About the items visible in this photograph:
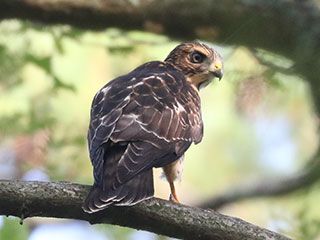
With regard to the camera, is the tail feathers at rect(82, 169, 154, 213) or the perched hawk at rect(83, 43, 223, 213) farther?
the perched hawk at rect(83, 43, 223, 213)

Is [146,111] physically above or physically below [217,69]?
below

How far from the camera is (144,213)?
13.9 ft

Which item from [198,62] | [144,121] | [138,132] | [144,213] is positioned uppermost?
[198,62]

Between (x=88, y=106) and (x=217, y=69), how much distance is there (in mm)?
2568

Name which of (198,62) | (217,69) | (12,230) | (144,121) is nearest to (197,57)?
(198,62)

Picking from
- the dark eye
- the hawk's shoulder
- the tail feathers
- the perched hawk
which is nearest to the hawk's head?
the dark eye

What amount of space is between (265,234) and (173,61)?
8.70 ft

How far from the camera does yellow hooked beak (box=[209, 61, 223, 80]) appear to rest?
19.8ft

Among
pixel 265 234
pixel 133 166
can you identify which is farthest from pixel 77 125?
pixel 265 234

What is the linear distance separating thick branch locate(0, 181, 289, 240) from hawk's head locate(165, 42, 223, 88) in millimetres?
2010

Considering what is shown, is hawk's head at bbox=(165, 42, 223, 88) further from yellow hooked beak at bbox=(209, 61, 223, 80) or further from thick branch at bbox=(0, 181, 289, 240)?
thick branch at bbox=(0, 181, 289, 240)

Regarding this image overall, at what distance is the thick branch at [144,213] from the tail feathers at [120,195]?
8 centimetres

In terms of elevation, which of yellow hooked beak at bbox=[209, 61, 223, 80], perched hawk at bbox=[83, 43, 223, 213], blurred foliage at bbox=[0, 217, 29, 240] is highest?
yellow hooked beak at bbox=[209, 61, 223, 80]

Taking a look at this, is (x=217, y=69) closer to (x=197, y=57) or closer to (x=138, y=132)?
(x=197, y=57)
